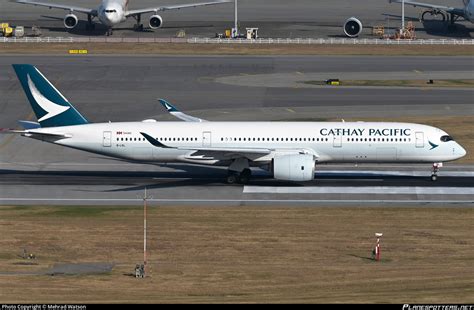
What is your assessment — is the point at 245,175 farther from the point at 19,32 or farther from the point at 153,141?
the point at 19,32

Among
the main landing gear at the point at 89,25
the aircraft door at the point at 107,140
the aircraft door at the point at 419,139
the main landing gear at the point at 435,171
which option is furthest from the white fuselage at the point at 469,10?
the aircraft door at the point at 107,140

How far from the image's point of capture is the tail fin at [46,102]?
233 ft

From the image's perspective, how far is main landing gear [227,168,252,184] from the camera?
229 feet

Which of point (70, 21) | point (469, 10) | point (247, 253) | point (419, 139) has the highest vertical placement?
point (469, 10)

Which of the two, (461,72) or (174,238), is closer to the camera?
(174,238)

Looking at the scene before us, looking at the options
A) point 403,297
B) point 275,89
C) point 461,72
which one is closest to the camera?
point 403,297

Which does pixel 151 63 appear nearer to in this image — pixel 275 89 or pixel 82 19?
pixel 275 89

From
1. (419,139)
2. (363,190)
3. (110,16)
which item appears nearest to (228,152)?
(363,190)

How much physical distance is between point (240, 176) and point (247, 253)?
17136 millimetres

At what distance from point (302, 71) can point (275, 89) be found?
11.6 meters

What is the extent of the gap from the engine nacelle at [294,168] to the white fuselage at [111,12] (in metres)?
83.6

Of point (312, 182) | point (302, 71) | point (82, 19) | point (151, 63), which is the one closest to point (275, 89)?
point (302, 71)

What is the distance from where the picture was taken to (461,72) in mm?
120062

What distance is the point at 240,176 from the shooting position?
230 feet
